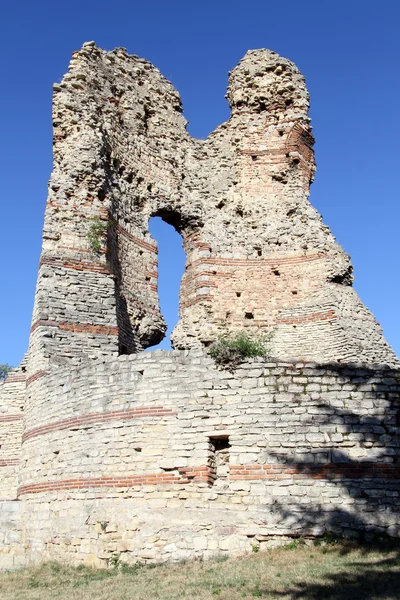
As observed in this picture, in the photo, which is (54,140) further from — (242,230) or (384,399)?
(384,399)

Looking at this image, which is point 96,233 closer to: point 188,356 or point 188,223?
point 188,223

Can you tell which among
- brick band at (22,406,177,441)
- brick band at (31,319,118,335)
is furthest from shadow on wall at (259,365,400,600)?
brick band at (31,319,118,335)

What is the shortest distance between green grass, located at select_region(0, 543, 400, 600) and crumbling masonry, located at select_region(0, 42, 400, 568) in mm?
485

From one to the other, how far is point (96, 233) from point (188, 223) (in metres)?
4.13

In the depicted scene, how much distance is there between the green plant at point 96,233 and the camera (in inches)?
534

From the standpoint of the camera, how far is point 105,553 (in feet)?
29.1

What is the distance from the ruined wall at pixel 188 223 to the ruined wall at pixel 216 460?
2716mm

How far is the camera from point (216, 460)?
9.09 m

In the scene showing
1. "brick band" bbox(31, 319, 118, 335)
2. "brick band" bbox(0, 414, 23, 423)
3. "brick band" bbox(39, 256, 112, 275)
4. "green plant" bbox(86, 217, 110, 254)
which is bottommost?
"brick band" bbox(0, 414, 23, 423)

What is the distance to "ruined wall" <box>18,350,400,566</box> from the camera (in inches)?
333

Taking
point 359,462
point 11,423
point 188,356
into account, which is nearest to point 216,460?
point 188,356

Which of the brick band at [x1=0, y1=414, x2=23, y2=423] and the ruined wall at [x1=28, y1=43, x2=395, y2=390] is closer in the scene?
the ruined wall at [x1=28, y1=43, x2=395, y2=390]

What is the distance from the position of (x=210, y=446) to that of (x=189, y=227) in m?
9.32

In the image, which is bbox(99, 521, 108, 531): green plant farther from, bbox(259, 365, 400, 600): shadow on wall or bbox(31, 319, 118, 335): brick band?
bbox(31, 319, 118, 335): brick band
